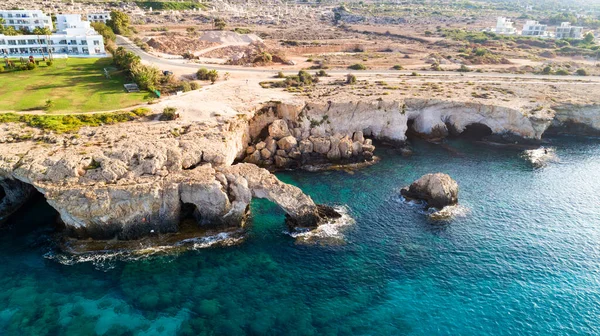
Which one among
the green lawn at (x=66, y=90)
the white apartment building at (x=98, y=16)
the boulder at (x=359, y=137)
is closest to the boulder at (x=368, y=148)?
the boulder at (x=359, y=137)

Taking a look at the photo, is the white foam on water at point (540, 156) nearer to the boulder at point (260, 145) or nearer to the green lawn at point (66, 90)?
the boulder at point (260, 145)

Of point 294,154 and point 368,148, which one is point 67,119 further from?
point 368,148

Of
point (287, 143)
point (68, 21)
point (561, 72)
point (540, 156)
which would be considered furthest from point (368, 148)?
point (68, 21)

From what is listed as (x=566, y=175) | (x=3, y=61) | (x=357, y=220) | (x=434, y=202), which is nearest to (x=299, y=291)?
(x=357, y=220)

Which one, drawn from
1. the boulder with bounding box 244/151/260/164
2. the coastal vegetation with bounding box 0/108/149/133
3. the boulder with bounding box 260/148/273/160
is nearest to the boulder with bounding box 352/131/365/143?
the boulder with bounding box 260/148/273/160

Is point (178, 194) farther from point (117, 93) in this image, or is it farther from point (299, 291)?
point (117, 93)

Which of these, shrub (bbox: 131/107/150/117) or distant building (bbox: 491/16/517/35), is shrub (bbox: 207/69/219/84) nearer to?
shrub (bbox: 131/107/150/117)

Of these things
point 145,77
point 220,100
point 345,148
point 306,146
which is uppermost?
point 145,77
